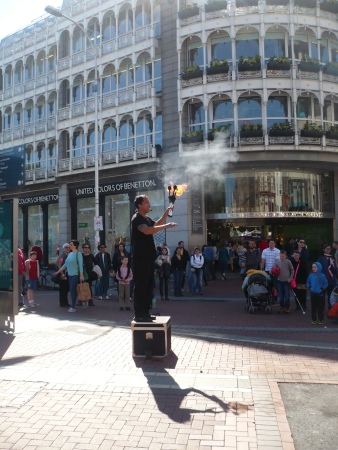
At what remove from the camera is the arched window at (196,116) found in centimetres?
2359

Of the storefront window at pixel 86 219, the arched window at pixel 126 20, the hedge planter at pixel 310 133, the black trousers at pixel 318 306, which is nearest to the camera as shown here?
the black trousers at pixel 318 306

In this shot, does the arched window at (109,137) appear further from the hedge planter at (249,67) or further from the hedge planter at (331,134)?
the hedge planter at (331,134)

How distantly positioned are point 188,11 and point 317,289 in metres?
18.8

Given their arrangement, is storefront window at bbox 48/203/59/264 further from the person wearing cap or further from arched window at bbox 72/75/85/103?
the person wearing cap

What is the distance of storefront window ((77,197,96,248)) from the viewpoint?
Result: 94.1 ft

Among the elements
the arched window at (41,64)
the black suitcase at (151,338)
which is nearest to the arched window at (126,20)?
the arched window at (41,64)

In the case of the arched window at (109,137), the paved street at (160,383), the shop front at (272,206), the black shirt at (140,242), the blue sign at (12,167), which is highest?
the arched window at (109,137)

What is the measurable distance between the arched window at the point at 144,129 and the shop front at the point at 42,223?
25.8ft

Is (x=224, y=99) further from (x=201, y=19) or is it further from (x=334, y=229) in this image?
(x=334, y=229)

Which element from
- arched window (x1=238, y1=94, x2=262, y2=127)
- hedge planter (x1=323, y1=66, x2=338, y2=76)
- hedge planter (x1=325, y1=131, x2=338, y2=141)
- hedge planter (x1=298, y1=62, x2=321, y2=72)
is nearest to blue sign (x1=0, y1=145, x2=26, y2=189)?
arched window (x1=238, y1=94, x2=262, y2=127)

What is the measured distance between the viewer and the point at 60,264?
13.6 metres

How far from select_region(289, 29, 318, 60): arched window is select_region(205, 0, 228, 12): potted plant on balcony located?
13.1 feet

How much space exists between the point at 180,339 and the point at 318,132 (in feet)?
55.2

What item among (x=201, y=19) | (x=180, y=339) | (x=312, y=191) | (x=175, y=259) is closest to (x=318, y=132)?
(x=312, y=191)
